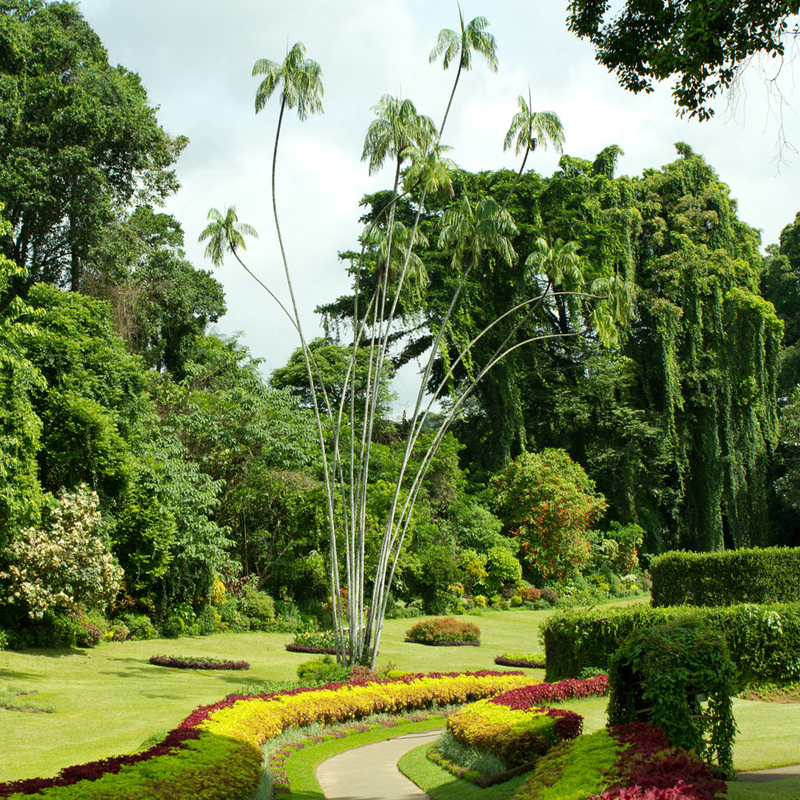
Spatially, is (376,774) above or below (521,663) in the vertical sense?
above

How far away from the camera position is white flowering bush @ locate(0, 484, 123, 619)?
15766 millimetres

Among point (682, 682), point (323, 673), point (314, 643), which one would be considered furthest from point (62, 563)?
point (682, 682)

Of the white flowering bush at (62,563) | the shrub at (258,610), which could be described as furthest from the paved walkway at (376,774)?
the shrub at (258,610)

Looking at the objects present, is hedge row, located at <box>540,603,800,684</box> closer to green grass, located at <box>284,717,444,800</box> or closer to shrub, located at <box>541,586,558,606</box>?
green grass, located at <box>284,717,444,800</box>

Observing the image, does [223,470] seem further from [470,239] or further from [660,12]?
[660,12]

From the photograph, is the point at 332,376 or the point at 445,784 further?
the point at 332,376

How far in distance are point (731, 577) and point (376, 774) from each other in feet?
32.0

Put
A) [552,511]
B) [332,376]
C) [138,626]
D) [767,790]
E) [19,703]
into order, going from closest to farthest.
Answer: [767,790] → [19,703] → [138,626] → [552,511] → [332,376]

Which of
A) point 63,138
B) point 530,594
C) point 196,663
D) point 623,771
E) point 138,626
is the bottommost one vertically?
point 196,663

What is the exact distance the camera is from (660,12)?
6.36 meters

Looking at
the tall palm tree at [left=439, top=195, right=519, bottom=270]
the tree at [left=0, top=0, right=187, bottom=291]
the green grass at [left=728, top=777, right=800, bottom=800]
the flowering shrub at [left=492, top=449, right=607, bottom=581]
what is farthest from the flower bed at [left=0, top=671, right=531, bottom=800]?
the tree at [left=0, top=0, right=187, bottom=291]

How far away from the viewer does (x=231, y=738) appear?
769 cm

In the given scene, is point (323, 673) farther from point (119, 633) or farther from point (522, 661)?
point (119, 633)

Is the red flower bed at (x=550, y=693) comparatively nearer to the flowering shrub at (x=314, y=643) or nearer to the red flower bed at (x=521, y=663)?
the red flower bed at (x=521, y=663)
